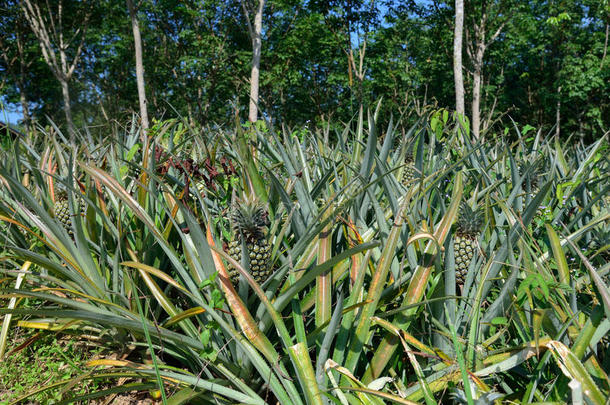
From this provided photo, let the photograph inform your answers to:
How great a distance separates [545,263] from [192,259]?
122 cm

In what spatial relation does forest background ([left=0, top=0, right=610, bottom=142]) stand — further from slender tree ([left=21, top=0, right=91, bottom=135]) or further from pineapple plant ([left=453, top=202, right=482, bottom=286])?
pineapple plant ([left=453, top=202, right=482, bottom=286])

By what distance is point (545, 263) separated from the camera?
57.9 inches

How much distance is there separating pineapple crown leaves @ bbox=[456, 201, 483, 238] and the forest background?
13345 millimetres

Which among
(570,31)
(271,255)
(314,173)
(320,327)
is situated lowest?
(320,327)

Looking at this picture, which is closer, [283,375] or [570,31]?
[283,375]

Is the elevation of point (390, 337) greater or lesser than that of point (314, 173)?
lesser

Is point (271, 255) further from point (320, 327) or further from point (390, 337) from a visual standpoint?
point (390, 337)

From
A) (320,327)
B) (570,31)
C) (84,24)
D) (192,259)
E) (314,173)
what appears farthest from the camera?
(570,31)

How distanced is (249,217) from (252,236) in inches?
3.1

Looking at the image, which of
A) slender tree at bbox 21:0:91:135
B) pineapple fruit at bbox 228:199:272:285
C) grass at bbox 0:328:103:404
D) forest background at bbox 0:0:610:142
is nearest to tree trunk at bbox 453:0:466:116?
forest background at bbox 0:0:610:142

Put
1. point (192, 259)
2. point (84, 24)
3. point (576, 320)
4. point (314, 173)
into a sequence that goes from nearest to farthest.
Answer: point (576, 320) < point (192, 259) < point (314, 173) < point (84, 24)

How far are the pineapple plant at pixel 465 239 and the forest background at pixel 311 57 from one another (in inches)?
526

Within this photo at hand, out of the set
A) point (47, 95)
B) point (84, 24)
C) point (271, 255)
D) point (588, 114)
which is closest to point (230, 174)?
point (271, 255)

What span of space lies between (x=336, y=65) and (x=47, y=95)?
13848mm
